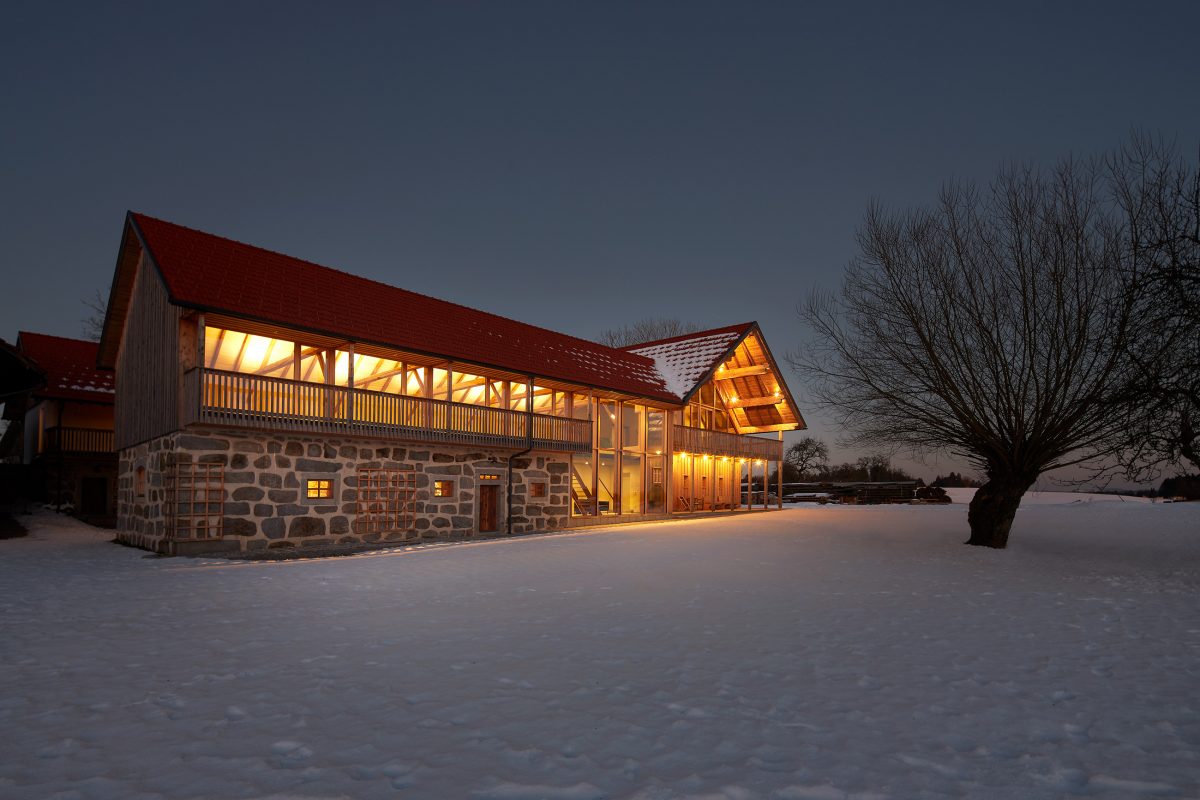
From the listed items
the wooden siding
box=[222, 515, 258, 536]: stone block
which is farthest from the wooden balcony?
box=[222, 515, 258, 536]: stone block

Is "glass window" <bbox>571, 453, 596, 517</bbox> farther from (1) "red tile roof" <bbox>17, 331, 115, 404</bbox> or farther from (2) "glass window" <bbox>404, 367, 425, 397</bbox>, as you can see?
(1) "red tile roof" <bbox>17, 331, 115, 404</bbox>

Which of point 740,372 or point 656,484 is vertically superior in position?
point 740,372

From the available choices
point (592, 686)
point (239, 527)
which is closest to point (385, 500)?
point (239, 527)

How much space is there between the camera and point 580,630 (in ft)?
23.9

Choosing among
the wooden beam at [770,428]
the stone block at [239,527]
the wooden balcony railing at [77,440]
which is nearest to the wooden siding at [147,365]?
the stone block at [239,527]

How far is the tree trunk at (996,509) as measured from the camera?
644 inches

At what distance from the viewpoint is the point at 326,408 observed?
53.4ft

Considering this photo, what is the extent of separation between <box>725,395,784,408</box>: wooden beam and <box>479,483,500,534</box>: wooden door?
16.1 m

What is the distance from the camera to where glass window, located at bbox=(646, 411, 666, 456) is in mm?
27812

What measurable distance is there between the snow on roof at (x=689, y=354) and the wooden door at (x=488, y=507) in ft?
31.5

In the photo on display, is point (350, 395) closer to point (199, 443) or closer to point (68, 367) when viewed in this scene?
point (199, 443)

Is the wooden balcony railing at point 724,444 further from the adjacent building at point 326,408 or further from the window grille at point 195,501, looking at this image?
the window grille at point 195,501

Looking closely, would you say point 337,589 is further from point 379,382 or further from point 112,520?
point 112,520

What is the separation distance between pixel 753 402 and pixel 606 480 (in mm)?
9917
